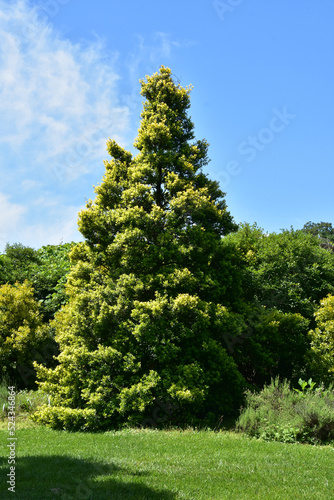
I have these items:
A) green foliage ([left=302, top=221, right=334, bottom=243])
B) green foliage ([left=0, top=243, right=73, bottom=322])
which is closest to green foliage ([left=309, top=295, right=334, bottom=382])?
green foliage ([left=0, top=243, right=73, bottom=322])

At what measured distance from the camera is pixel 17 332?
15.2 meters

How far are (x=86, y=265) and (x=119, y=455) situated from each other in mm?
6423

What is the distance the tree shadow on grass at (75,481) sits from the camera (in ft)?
17.2

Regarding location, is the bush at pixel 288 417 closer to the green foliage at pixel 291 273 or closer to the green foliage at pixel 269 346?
the green foliage at pixel 269 346

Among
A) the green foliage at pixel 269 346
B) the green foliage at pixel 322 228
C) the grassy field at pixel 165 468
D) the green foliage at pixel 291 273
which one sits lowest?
the grassy field at pixel 165 468

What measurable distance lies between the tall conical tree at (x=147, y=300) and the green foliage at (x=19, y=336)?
3.16 metres

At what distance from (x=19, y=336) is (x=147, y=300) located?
21.0 feet

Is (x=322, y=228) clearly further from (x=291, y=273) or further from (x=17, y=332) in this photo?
(x=17, y=332)

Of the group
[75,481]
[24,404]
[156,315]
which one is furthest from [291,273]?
[75,481]

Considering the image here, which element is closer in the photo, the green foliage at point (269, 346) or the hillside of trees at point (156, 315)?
the hillside of trees at point (156, 315)

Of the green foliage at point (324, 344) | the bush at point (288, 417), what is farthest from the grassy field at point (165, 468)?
the green foliage at point (324, 344)

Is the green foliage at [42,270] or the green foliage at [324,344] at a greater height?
the green foliage at [42,270]

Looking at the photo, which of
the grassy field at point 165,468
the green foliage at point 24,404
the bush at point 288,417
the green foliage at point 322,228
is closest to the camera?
the grassy field at point 165,468

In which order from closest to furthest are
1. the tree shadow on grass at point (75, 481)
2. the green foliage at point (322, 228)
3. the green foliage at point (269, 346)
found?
1. the tree shadow on grass at point (75, 481)
2. the green foliage at point (269, 346)
3. the green foliage at point (322, 228)
